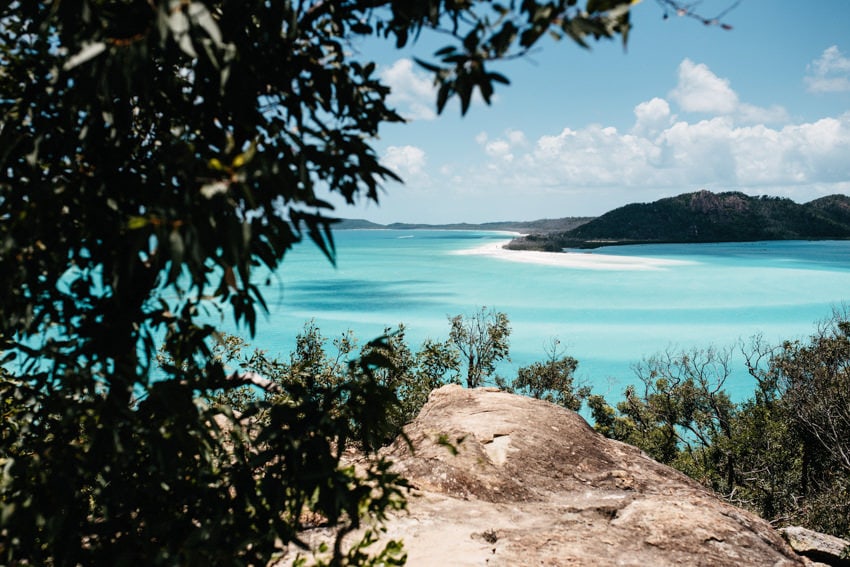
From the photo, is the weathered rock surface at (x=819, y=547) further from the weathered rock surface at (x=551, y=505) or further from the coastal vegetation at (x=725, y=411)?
the coastal vegetation at (x=725, y=411)

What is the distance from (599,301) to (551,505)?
10447 centimetres

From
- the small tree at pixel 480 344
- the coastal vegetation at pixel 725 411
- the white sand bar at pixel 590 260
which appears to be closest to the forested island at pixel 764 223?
the white sand bar at pixel 590 260

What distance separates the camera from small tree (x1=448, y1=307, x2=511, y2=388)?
1309 inches

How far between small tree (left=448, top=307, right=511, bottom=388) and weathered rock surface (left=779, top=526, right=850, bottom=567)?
64.8 feet

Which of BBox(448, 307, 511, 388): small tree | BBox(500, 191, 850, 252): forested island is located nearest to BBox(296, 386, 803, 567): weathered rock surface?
BBox(448, 307, 511, 388): small tree

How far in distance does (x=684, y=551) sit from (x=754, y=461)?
86.5 feet

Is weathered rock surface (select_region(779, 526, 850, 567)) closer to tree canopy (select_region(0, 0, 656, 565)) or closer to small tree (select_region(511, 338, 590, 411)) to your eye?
tree canopy (select_region(0, 0, 656, 565))

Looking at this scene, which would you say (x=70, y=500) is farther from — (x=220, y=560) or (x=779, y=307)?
(x=779, y=307)

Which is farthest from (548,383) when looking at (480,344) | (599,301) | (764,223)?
(764,223)

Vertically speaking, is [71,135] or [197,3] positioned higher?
[197,3]

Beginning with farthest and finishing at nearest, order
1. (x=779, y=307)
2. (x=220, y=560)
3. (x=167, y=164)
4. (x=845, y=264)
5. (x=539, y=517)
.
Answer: (x=845, y=264), (x=779, y=307), (x=539, y=517), (x=220, y=560), (x=167, y=164)

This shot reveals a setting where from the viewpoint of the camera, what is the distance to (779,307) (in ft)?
341

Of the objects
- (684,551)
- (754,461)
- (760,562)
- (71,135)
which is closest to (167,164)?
(71,135)

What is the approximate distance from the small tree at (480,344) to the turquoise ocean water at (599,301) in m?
27.6
